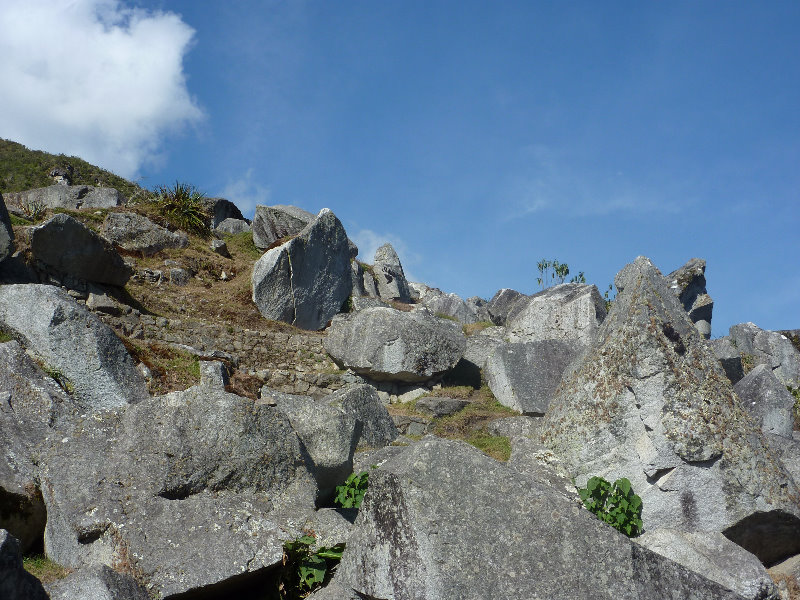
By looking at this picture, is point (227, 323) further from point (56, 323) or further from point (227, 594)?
point (227, 594)

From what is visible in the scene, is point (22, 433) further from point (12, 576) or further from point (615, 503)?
point (615, 503)

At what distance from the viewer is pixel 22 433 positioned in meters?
6.79

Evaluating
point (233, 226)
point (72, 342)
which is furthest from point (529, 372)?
point (233, 226)

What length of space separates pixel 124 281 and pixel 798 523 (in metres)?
15.2

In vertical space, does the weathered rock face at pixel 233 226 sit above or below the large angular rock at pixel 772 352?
above

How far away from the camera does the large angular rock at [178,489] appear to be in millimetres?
5480

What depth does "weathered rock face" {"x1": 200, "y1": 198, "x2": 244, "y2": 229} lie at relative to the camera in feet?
102

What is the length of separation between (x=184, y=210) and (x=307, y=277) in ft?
20.7

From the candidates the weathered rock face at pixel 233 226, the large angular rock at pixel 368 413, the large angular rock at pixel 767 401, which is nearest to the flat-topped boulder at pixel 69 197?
the weathered rock face at pixel 233 226

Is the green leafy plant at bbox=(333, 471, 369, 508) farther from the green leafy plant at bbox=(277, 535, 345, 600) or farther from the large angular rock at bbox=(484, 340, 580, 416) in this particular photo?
the large angular rock at bbox=(484, 340, 580, 416)

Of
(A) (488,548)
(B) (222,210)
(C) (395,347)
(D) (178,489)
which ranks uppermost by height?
(B) (222,210)

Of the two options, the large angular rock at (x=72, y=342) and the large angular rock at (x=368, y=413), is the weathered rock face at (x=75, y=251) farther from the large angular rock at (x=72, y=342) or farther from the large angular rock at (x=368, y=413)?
the large angular rock at (x=368, y=413)

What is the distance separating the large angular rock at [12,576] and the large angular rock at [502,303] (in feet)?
74.8

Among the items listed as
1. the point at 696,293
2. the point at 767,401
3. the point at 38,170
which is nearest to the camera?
the point at 767,401
